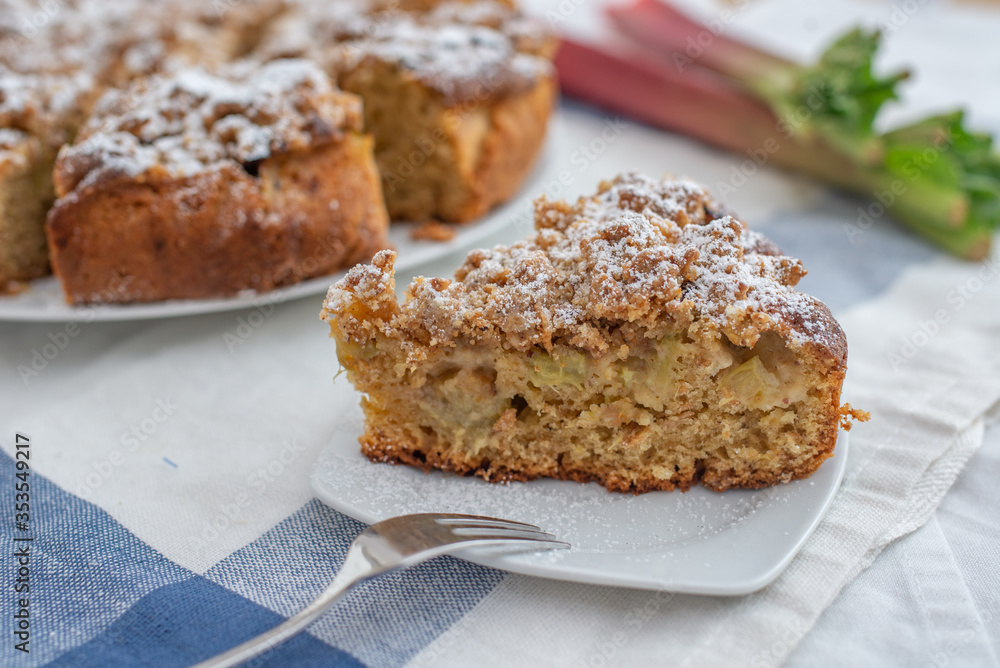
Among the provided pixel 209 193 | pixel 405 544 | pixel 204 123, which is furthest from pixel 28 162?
pixel 405 544

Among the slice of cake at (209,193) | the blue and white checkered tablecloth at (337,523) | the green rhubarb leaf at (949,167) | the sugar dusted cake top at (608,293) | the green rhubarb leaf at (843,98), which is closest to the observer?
the blue and white checkered tablecloth at (337,523)

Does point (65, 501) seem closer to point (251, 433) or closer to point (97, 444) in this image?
point (97, 444)

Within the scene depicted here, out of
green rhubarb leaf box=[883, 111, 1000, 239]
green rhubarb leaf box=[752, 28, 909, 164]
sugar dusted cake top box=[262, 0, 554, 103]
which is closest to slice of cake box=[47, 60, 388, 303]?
sugar dusted cake top box=[262, 0, 554, 103]

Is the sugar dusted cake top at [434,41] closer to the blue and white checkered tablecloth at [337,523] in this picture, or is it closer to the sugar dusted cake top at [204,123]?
the sugar dusted cake top at [204,123]

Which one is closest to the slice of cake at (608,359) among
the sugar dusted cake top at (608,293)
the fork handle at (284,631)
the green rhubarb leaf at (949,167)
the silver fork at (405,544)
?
the sugar dusted cake top at (608,293)

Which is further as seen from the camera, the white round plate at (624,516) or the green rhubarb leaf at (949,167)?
the green rhubarb leaf at (949,167)

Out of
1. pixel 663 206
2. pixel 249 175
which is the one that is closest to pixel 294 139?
pixel 249 175

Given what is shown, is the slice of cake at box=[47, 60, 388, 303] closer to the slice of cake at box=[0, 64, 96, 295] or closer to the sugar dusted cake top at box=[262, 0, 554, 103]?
the slice of cake at box=[0, 64, 96, 295]
